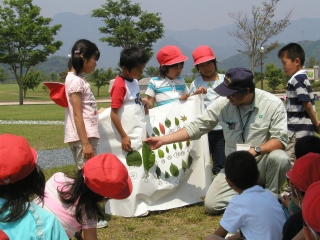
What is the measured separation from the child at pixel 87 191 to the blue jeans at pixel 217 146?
2.40 meters

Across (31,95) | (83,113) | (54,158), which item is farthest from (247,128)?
(31,95)

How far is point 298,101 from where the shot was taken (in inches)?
190

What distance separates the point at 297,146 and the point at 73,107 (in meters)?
1.89

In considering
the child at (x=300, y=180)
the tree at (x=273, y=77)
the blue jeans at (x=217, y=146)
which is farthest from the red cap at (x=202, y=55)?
the tree at (x=273, y=77)

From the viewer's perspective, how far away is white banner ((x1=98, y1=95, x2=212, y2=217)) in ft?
14.2

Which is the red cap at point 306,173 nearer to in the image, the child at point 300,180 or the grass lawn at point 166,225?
the child at point 300,180

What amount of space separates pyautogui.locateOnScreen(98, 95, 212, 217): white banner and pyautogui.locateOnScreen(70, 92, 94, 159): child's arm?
48 centimetres

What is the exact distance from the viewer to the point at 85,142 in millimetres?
3840

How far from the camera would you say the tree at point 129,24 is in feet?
139

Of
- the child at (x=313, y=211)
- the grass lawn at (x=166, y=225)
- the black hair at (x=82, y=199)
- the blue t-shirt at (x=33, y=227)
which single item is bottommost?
the grass lawn at (x=166, y=225)

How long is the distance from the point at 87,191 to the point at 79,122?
4.21 feet

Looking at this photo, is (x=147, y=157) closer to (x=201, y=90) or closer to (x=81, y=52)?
(x=201, y=90)

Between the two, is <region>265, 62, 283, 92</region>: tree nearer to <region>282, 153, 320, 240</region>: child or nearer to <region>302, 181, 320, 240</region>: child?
<region>282, 153, 320, 240</region>: child

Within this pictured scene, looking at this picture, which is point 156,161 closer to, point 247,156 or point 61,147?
point 247,156
